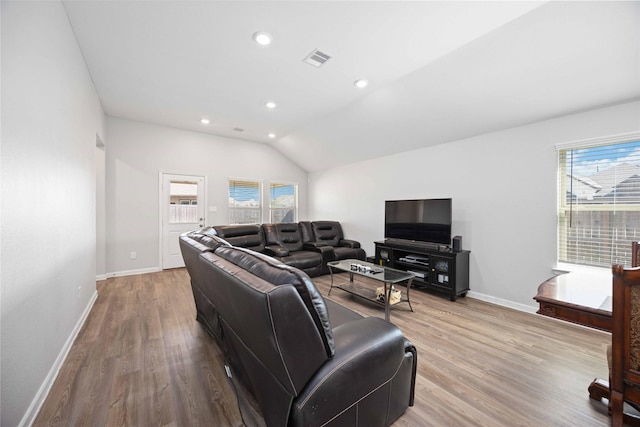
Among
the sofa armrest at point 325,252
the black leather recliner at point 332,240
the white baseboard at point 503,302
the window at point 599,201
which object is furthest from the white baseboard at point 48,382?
the window at point 599,201

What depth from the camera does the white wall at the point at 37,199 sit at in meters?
1.31

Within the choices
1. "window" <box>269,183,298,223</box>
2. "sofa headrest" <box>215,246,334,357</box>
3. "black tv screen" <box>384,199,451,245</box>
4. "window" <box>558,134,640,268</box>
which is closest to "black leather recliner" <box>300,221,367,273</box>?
"black tv screen" <box>384,199,451,245</box>

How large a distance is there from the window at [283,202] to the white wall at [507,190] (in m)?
3.43

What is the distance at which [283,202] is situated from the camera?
23.2 feet

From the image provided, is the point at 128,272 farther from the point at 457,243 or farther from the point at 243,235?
the point at 457,243

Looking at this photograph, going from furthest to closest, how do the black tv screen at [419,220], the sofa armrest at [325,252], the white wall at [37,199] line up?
the sofa armrest at [325,252]
the black tv screen at [419,220]
the white wall at [37,199]

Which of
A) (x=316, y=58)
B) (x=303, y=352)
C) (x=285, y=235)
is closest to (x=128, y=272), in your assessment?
(x=285, y=235)

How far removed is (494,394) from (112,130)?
21.7ft

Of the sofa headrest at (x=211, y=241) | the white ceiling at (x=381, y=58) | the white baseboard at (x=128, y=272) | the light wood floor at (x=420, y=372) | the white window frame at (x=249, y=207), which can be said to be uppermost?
the white ceiling at (x=381, y=58)

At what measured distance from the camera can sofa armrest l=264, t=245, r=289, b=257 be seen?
4.60 meters

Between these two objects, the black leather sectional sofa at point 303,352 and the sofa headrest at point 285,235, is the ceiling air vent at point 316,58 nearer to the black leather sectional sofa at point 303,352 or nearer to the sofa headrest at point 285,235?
the black leather sectional sofa at point 303,352

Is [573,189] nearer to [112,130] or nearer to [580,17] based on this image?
[580,17]

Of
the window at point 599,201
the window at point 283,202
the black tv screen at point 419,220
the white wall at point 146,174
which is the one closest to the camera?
the window at point 599,201

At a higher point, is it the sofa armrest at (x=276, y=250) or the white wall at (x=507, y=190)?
the white wall at (x=507, y=190)
